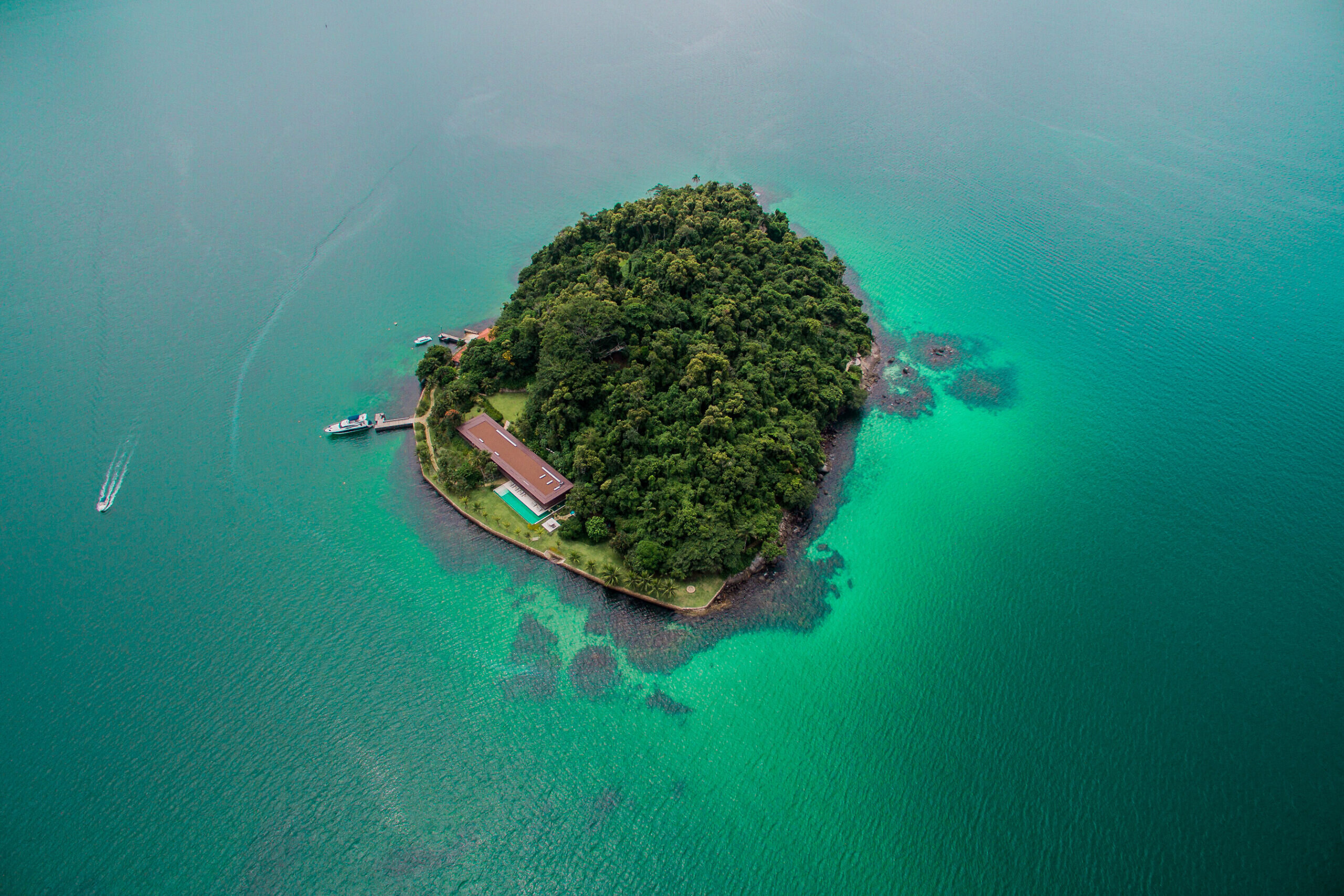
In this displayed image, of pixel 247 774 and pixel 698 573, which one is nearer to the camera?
pixel 247 774

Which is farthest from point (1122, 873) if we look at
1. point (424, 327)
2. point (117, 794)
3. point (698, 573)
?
point (424, 327)

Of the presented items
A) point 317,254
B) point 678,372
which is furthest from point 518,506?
point 317,254

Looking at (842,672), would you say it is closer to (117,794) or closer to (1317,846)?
(1317,846)

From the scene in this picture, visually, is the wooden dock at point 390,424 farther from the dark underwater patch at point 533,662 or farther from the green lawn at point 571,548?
the dark underwater patch at point 533,662

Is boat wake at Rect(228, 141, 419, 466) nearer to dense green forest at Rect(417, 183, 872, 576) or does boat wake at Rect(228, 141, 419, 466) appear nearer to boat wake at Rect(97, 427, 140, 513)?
boat wake at Rect(97, 427, 140, 513)

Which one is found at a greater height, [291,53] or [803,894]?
[291,53]

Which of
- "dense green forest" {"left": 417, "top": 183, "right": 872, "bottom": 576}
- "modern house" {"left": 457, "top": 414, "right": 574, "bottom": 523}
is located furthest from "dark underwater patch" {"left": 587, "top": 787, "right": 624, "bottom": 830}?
"modern house" {"left": 457, "top": 414, "right": 574, "bottom": 523}

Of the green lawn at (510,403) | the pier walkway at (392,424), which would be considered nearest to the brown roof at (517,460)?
the green lawn at (510,403)
